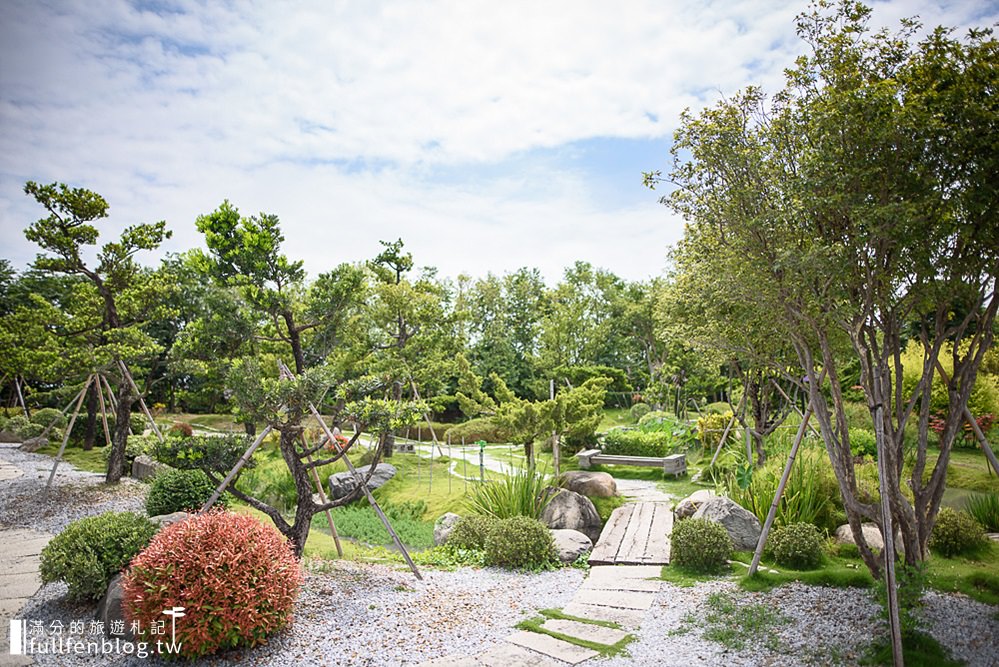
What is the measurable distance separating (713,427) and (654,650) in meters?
11.5

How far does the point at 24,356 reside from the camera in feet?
37.4

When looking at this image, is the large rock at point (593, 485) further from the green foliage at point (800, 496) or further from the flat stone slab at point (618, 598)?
the flat stone slab at point (618, 598)

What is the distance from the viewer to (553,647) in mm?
5344

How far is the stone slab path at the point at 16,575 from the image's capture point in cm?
534

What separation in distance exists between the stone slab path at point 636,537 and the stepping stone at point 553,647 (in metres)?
2.68

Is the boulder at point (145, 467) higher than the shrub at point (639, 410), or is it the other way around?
the shrub at point (639, 410)

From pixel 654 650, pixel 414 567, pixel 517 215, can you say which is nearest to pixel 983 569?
pixel 654 650

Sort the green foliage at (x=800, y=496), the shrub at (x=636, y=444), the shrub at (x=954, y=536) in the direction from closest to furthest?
→ 1. the shrub at (x=954, y=536)
2. the green foliage at (x=800, y=496)
3. the shrub at (x=636, y=444)

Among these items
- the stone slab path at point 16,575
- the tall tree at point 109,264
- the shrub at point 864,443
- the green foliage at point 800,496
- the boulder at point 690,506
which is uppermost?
the tall tree at point 109,264

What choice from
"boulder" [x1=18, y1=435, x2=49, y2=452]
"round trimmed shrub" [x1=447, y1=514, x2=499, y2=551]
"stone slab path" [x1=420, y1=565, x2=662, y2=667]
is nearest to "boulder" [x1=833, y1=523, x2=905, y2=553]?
"stone slab path" [x1=420, y1=565, x2=662, y2=667]

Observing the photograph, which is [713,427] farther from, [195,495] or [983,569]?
[195,495]

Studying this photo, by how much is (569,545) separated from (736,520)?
232 centimetres

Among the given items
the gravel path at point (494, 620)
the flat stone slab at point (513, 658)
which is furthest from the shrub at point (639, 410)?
the flat stone slab at point (513, 658)

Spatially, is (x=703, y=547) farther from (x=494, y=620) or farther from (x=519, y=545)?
(x=494, y=620)
